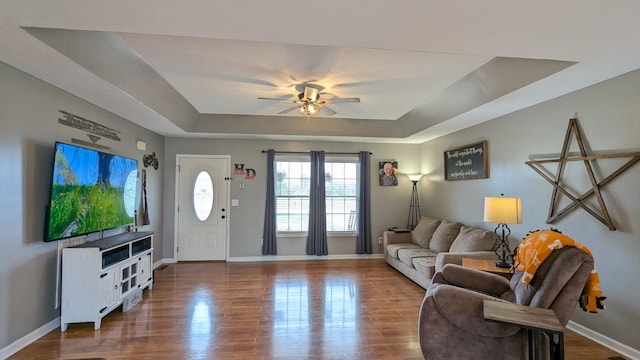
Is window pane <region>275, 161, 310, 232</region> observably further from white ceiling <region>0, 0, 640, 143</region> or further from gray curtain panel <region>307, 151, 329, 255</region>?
white ceiling <region>0, 0, 640, 143</region>

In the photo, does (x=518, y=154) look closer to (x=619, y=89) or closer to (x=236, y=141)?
(x=619, y=89)

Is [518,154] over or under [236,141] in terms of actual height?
under

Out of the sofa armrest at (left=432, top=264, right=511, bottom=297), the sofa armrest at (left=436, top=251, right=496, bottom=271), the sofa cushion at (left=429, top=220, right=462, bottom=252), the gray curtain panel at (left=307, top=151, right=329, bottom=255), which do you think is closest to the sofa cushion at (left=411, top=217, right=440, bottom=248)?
the sofa cushion at (left=429, top=220, right=462, bottom=252)

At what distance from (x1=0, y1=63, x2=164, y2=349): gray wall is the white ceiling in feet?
0.71

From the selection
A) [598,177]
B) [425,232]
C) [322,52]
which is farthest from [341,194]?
[598,177]

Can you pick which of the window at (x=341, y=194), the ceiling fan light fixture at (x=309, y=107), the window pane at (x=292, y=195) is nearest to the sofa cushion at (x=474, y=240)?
the window at (x=341, y=194)

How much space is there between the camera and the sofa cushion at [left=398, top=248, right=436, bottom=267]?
4.41m

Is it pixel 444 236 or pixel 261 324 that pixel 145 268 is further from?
pixel 444 236

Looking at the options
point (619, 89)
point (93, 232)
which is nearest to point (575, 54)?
point (619, 89)

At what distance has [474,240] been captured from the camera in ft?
12.7

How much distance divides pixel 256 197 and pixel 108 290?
301 cm

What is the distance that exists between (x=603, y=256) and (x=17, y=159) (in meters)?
5.22

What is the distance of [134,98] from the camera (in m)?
3.35

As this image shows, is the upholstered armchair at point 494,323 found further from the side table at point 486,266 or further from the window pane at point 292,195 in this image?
the window pane at point 292,195
